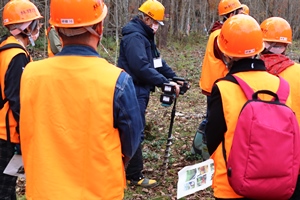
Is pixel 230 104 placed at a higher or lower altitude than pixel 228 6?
lower

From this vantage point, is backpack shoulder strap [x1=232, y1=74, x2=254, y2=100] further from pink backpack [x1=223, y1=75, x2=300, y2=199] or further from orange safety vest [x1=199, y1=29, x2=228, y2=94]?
orange safety vest [x1=199, y1=29, x2=228, y2=94]

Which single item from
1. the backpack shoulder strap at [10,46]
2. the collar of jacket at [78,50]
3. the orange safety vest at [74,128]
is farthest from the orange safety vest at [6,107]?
the collar of jacket at [78,50]

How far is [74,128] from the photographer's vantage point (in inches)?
101

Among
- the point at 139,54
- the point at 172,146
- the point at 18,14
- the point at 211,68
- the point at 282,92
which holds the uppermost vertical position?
the point at 18,14

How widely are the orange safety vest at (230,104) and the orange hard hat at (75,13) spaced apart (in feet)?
3.37

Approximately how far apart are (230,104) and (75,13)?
4.05 ft

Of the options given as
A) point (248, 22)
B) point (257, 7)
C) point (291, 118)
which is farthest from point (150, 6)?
point (257, 7)

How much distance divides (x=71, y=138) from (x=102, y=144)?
0.67 ft

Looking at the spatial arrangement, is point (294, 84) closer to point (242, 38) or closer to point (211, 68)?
point (242, 38)

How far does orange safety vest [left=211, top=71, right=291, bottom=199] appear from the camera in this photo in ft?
9.55

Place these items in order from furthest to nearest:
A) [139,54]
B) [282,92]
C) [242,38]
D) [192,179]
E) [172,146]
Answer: [172,146] < [139,54] < [192,179] < [242,38] < [282,92]

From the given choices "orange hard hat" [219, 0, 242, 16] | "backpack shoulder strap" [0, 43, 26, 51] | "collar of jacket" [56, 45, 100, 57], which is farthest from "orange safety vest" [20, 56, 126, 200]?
"orange hard hat" [219, 0, 242, 16]

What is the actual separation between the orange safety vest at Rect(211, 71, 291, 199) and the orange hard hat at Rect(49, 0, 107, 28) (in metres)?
1.03

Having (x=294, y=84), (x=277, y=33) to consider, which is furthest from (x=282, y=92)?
(x=277, y=33)
